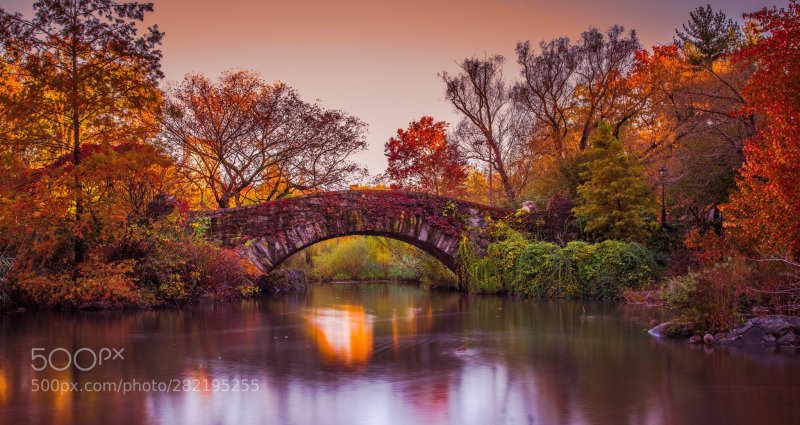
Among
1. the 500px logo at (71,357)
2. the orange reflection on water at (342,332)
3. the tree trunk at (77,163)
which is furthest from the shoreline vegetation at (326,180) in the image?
the 500px logo at (71,357)

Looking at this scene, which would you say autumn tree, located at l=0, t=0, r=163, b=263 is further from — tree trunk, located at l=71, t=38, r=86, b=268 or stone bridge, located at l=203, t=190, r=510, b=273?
stone bridge, located at l=203, t=190, r=510, b=273

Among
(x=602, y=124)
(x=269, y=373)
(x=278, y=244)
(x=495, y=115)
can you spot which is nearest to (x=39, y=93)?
(x=278, y=244)

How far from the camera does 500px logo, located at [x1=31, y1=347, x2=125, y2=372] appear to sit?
827 cm

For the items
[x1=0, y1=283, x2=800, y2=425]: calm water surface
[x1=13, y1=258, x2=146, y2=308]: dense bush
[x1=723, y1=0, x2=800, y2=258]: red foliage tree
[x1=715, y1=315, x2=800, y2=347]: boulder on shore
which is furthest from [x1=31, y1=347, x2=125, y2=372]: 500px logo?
[x1=723, y1=0, x2=800, y2=258]: red foliage tree

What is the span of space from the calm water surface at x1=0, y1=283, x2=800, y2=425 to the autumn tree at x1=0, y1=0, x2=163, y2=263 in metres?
4.06

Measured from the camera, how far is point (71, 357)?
8.89 m

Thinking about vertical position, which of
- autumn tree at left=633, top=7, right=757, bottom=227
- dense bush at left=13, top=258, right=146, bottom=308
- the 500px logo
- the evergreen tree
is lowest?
the 500px logo

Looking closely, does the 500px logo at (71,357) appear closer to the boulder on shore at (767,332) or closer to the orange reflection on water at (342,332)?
the orange reflection on water at (342,332)

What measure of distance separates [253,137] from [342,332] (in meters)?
12.1

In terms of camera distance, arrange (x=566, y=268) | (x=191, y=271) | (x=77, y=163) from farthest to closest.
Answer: (x=566, y=268) < (x=191, y=271) < (x=77, y=163)

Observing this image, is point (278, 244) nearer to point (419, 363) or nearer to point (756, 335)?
point (419, 363)

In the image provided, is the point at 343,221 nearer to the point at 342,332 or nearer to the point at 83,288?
the point at 83,288

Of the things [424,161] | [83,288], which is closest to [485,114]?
[424,161]

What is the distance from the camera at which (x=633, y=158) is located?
1878 cm
